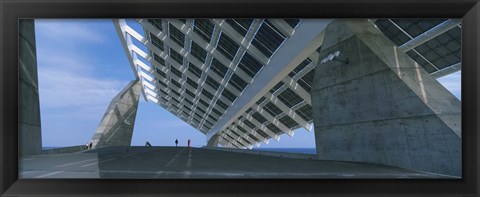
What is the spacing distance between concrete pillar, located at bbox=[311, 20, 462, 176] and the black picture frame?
4177mm

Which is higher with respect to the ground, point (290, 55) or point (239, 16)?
point (290, 55)

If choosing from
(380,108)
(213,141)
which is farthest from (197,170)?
(213,141)

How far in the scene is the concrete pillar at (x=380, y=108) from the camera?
29.7ft

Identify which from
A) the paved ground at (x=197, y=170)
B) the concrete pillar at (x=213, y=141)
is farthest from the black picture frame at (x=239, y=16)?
the concrete pillar at (x=213, y=141)

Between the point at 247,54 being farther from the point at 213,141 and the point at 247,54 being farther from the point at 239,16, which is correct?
the point at 213,141

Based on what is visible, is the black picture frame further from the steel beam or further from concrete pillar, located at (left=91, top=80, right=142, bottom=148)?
concrete pillar, located at (left=91, top=80, right=142, bottom=148)

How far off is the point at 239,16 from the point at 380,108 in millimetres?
Answer: 7381

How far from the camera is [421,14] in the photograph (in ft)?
15.6

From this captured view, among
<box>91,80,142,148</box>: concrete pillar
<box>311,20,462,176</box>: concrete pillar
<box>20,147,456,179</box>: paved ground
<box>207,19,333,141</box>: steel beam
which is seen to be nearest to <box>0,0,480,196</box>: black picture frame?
<box>20,147,456,179</box>: paved ground

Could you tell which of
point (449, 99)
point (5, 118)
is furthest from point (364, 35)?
point (5, 118)

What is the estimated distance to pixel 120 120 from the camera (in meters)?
41.8

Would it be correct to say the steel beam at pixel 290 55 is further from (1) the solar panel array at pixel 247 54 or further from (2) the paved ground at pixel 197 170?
(2) the paved ground at pixel 197 170

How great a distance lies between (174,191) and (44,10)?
9.13 feet

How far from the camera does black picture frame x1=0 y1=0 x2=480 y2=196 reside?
4.68m
